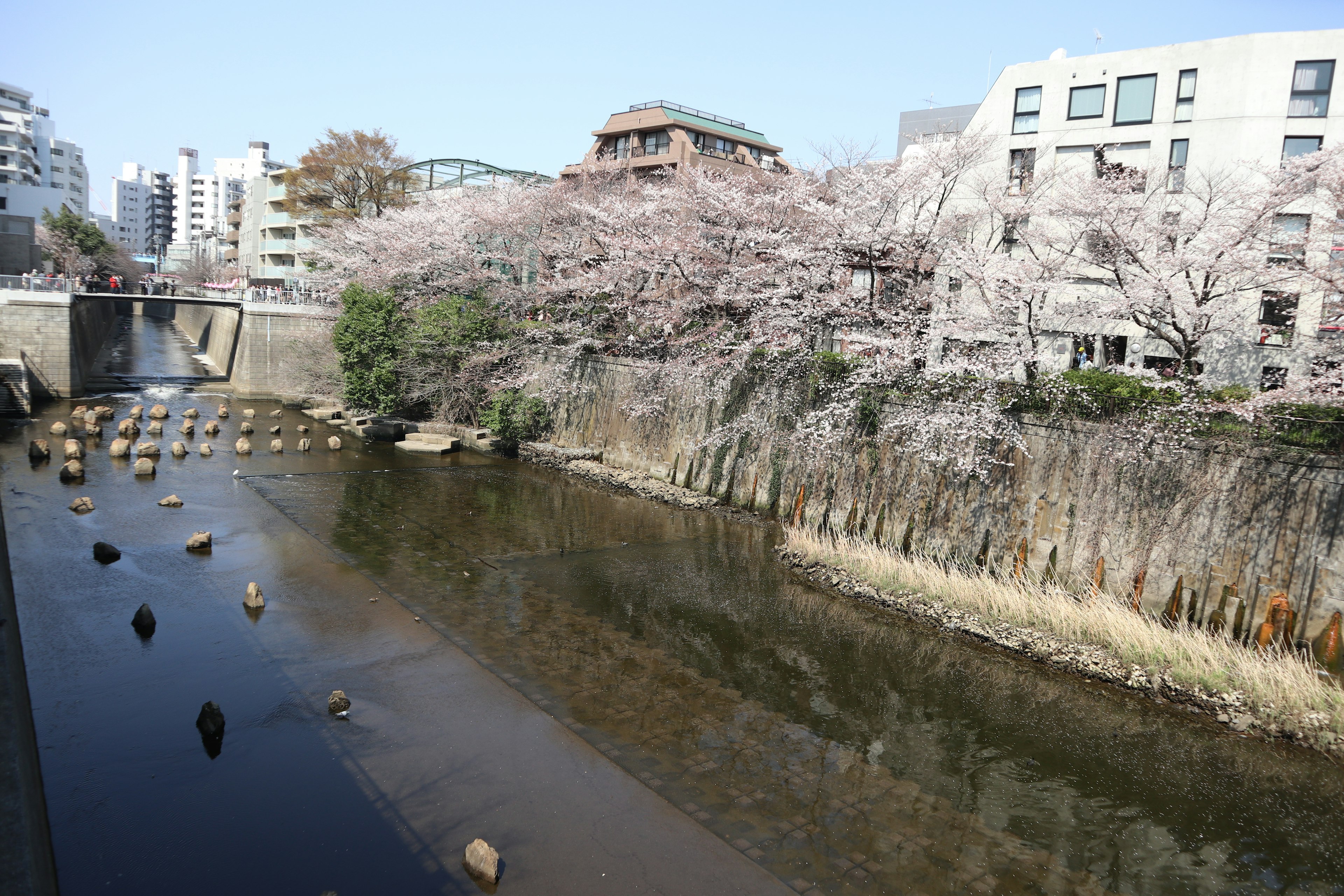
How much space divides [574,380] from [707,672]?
53.4ft

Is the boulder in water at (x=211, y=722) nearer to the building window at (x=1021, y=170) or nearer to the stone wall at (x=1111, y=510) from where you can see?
the stone wall at (x=1111, y=510)

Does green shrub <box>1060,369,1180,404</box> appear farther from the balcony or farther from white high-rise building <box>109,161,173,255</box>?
white high-rise building <box>109,161,173,255</box>

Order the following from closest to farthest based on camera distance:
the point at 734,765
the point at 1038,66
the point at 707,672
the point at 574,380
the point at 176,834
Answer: the point at 176,834, the point at 734,765, the point at 707,672, the point at 1038,66, the point at 574,380

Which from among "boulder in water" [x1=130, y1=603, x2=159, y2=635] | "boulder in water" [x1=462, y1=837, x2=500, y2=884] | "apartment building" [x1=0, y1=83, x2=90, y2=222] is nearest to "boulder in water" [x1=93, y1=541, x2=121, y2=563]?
"boulder in water" [x1=130, y1=603, x2=159, y2=635]

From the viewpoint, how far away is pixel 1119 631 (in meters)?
11.2

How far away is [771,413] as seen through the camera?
19.1 m

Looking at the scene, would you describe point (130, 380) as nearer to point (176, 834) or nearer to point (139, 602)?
point (139, 602)

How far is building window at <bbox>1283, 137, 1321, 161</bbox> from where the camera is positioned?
20.6 m

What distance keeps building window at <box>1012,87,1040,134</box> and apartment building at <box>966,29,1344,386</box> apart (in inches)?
1.2

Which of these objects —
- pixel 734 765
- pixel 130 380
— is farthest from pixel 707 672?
pixel 130 380

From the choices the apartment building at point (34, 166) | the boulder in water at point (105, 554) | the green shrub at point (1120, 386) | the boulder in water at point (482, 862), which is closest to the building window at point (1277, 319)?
the green shrub at point (1120, 386)

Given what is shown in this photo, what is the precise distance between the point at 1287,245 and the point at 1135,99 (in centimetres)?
1095

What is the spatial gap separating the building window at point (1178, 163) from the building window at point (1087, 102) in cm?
227

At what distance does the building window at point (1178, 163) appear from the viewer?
1955 cm
